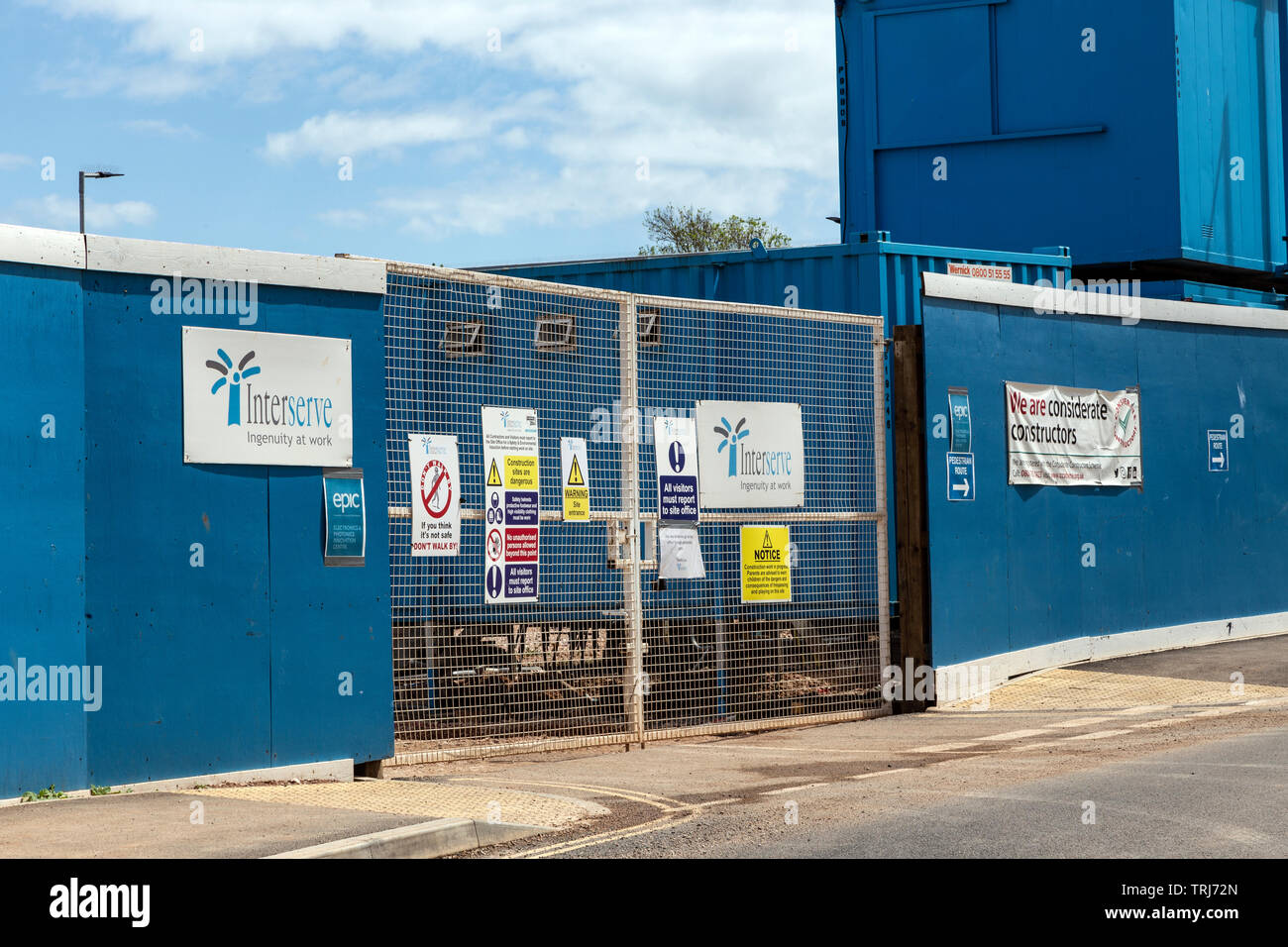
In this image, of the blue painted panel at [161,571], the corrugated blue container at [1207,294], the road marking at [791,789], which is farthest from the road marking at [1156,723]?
the corrugated blue container at [1207,294]

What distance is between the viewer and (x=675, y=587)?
12016 mm

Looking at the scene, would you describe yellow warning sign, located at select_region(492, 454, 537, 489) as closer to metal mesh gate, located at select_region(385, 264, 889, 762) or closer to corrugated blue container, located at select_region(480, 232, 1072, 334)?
metal mesh gate, located at select_region(385, 264, 889, 762)

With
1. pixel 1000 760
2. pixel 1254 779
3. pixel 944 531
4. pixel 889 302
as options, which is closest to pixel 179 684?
pixel 1000 760

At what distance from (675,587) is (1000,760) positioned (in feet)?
9.79

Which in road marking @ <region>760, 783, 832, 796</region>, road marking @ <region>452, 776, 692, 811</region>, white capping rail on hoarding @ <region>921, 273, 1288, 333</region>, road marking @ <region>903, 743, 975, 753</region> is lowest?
road marking @ <region>903, 743, 975, 753</region>

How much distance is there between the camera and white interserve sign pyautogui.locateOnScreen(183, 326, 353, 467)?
9156 mm

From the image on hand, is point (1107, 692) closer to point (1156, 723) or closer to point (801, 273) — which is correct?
point (1156, 723)

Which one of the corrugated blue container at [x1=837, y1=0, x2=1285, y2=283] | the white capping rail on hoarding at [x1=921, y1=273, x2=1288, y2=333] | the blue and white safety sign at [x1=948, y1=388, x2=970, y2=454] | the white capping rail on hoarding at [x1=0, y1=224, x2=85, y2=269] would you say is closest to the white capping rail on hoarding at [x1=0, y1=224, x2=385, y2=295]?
the white capping rail on hoarding at [x1=0, y1=224, x2=85, y2=269]

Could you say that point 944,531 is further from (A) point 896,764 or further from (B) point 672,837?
(B) point 672,837

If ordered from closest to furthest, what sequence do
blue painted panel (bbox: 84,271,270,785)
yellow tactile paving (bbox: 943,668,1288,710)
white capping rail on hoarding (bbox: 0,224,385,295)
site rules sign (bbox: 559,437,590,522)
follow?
white capping rail on hoarding (bbox: 0,224,385,295) < blue painted panel (bbox: 84,271,270,785) < site rules sign (bbox: 559,437,590,522) < yellow tactile paving (bbox: 943,668,1288,710)

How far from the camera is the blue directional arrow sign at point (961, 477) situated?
13820mm

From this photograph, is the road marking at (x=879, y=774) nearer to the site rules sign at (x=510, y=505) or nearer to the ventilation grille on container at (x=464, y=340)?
the site rules sign at (x=510, y=505)

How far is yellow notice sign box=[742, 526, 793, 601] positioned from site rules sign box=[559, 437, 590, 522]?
1.67 m

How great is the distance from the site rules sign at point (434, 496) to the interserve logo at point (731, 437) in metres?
2.62
